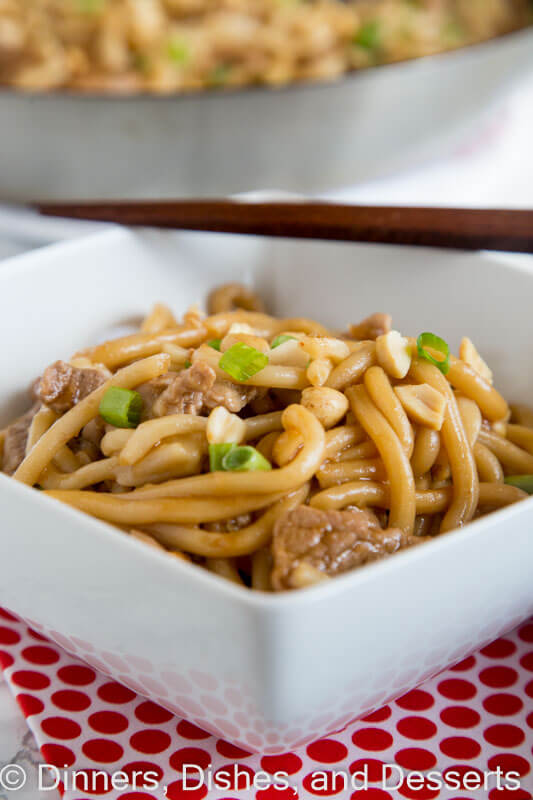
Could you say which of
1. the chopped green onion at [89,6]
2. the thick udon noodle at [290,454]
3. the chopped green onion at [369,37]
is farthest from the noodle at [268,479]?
the chopped green onion at [89,6]

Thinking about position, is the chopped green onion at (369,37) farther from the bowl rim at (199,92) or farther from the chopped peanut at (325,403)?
the chopped peanut at (325,403)

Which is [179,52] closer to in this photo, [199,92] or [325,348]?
[199,92]

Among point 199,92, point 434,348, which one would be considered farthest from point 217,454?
point 199,92

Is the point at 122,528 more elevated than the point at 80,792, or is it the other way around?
the point at 122,528

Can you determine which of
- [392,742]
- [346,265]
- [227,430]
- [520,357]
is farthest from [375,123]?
[392,742]

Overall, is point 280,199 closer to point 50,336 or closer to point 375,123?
point 375,123

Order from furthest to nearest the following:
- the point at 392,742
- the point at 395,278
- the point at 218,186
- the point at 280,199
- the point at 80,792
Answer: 1. the point at 218,186
2. the point at 280,199
3. the point at 395,278
4. the point at 392,742
5. the point at 80,792

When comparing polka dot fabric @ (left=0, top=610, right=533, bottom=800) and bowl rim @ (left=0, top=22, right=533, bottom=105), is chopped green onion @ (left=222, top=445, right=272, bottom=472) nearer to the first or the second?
polka dot fabric @ (left=0, top=610, right=533, bottom=800)
